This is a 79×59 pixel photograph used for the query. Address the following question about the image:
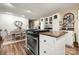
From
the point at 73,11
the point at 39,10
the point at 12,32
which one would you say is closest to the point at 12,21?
the point at 12,32

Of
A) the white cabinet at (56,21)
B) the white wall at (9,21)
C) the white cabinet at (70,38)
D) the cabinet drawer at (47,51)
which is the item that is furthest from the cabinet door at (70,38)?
the white wall at (9,21)

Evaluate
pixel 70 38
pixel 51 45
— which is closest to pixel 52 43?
pixel 51 45

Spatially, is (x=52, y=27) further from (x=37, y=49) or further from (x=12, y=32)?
(x=12, y=32)

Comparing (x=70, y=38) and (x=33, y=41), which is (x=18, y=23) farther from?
(x=70, y=38)

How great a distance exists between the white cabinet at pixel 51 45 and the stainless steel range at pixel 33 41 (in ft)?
0.29

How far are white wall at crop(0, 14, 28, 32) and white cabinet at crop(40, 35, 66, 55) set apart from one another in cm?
41

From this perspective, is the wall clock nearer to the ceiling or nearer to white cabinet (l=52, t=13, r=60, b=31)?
the ceiling

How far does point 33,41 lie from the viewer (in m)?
2.02

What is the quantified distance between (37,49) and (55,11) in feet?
2.41

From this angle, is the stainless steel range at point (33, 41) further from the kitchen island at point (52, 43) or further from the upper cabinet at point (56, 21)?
the upper cabinet at point (56, 21)

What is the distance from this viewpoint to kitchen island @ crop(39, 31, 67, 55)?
193 cm

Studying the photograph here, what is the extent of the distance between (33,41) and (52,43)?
0.34 metres

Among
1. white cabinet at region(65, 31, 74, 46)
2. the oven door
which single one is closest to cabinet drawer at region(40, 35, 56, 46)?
the oven door

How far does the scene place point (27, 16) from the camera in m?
2.00
